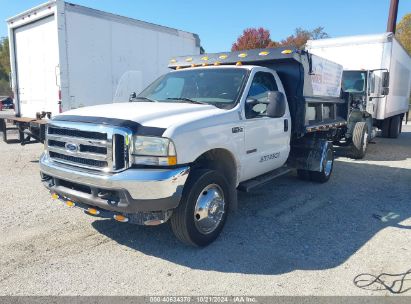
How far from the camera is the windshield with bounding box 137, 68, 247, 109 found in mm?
4637

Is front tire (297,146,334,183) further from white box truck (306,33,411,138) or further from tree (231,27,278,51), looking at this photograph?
tree (231,27,278,51)

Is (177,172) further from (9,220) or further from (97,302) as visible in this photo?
(9,220)

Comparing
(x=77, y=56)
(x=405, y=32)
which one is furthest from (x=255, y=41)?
(x=77, y=56)

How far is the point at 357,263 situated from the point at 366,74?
849 centimetres

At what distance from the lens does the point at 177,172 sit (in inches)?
136

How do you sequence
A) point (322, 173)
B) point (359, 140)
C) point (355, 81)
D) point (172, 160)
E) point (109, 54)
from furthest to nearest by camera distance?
1. point (355, 81)
2. point (359, 140)
3. point (109, 54)
4. point (322, 173)
5. point (172, 160)

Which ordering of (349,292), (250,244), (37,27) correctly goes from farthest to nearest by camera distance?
1. (37,27)
2. (250,244)
3. (349,292)

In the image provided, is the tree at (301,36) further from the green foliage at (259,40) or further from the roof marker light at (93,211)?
the roof marker light at (93,211)

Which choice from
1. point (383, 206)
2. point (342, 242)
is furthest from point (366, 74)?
point (342, 242)

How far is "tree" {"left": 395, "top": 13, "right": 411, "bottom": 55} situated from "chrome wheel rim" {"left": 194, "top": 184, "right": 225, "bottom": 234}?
39.2m

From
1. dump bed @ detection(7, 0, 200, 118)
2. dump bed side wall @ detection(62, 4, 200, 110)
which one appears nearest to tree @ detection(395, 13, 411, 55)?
Answer: dump bed side wall @ detection(62, 4, 200, 110)

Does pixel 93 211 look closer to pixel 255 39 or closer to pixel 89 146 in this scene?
pixel 89 146

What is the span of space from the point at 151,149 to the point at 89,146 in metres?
0.71

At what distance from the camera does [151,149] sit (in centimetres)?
341
